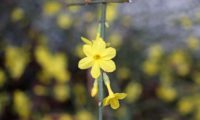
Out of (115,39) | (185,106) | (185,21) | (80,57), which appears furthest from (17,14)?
(185,106)

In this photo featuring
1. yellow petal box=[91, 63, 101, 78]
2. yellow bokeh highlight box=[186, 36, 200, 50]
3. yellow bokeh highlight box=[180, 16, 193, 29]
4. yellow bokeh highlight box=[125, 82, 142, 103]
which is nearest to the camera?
yellow petal box=[91, 63, 101, 78]

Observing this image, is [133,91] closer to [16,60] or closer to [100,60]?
[16,60]

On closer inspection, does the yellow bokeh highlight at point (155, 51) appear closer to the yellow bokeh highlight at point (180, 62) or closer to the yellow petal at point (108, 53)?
the yellow bokeh highlight at point (180, 62)

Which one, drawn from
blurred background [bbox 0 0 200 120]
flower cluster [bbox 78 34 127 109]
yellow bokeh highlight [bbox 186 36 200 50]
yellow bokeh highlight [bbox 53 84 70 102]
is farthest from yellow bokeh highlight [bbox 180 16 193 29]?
flower cluster [bbox 78 34 127 109]

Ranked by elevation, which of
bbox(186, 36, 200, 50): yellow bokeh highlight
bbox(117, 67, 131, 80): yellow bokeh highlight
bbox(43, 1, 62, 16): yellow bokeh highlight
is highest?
bbox(43, 1, 62, 16): yellow bokeh highlight

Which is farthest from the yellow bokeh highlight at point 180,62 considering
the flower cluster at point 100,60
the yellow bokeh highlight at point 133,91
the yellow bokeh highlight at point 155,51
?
the flower cluster at point 100,60

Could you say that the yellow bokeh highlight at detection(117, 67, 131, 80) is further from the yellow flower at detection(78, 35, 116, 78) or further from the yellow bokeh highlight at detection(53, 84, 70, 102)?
the yellow flower at detection(78, 35, 116, 78)
